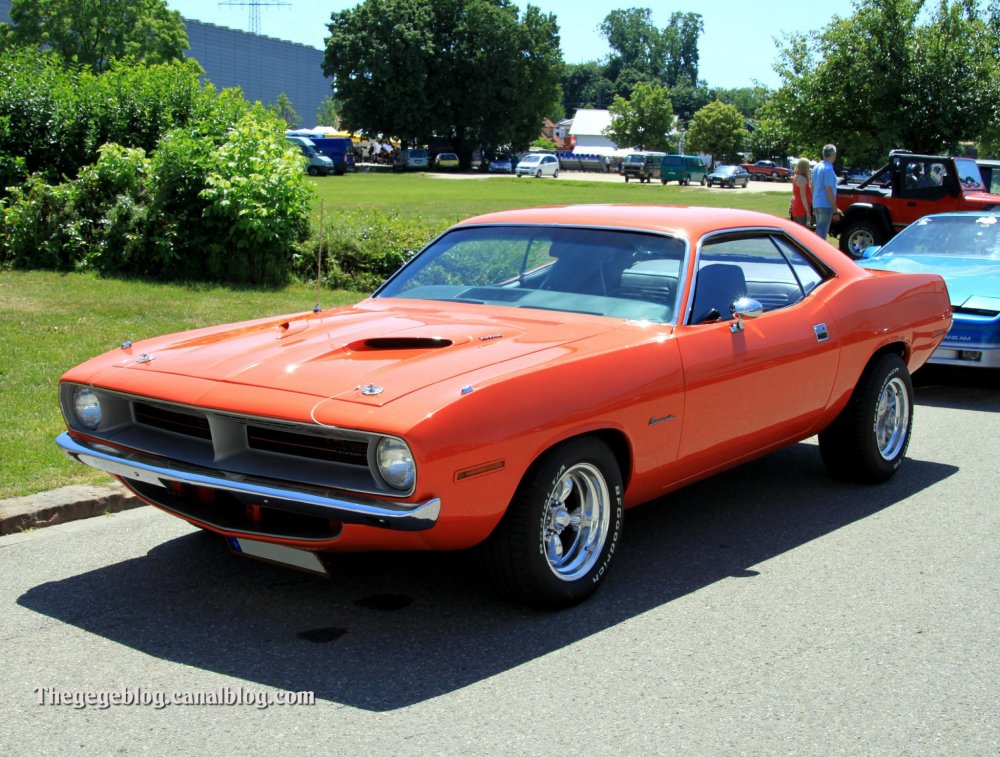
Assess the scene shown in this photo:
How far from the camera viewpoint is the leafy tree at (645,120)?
97188 millimetres

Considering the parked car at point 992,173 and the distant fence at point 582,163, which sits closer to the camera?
the parked car at point 992,173

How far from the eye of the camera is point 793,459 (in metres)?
6.79

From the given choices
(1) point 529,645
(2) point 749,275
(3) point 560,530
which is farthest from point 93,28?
(1) point 529,645

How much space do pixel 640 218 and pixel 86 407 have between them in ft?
8.77

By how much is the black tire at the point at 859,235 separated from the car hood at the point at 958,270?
934cm

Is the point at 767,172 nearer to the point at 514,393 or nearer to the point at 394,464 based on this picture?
the point at 514,393

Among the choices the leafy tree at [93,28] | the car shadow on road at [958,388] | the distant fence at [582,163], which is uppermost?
the leafy tree at [93,28]

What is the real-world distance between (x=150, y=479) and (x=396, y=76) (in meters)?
72.9

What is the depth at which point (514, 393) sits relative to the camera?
392 centimetres

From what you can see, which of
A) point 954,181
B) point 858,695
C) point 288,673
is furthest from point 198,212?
point 954,181

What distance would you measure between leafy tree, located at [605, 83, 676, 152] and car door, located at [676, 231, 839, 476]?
9430cm

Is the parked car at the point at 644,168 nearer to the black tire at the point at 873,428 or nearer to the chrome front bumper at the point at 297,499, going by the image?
the black tire at the point at 873,428

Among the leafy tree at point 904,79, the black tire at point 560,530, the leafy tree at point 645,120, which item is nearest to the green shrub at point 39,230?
the black tire at point 560,530

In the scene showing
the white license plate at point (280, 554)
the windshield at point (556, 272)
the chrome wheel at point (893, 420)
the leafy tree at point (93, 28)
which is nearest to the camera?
the white license plate at point (280, 554)
